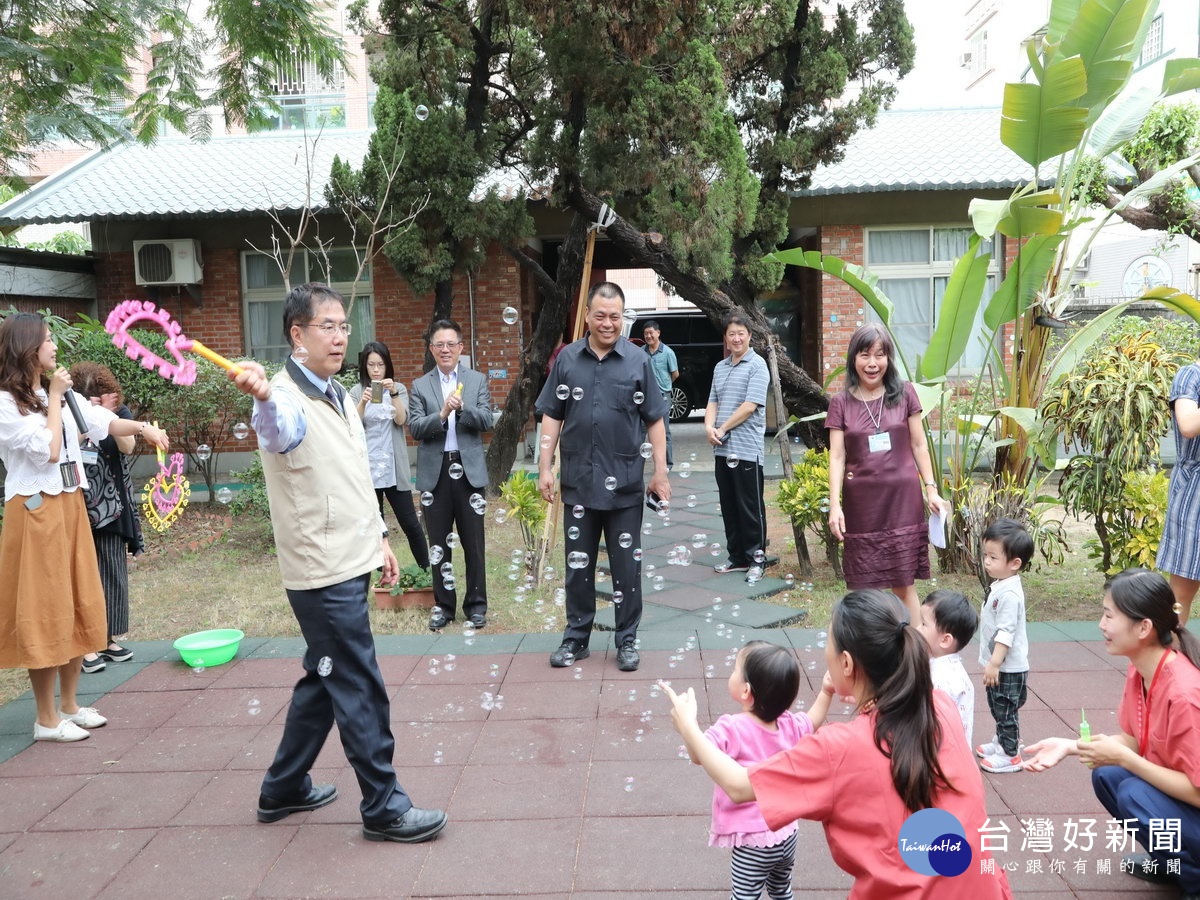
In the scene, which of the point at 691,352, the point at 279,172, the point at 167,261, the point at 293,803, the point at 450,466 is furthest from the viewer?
the point at 691,352

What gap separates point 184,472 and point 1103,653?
976cm

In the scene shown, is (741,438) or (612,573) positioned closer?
(612,573)

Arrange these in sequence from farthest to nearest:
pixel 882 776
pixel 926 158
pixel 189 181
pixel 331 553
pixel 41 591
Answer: pixel 189 181
pixel 926 158
pixel 41 591
pixel 331 553
pixel 882 776

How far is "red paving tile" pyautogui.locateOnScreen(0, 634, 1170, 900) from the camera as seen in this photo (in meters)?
2.86

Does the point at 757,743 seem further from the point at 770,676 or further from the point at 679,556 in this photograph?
the point at 679,556

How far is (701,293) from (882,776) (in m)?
6.75

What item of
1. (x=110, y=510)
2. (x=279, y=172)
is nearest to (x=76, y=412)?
(x=110, y=510)

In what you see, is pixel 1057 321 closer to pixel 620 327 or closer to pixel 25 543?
pixel 620 327

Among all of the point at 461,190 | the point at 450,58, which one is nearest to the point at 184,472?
the point at 461,190

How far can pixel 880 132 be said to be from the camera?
1398 centimetres

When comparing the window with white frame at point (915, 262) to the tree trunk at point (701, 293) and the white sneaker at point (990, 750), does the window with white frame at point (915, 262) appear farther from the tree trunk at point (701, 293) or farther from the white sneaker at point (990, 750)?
the white sneaker at point (990, 750)

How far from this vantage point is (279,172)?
1287cm

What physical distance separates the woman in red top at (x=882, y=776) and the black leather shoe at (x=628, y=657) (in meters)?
2.58

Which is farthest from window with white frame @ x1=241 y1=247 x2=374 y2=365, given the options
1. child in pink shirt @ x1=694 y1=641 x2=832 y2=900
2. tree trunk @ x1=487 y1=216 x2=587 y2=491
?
child in pink shirt @ x1=694 y1=641 x2=832 y2=900
